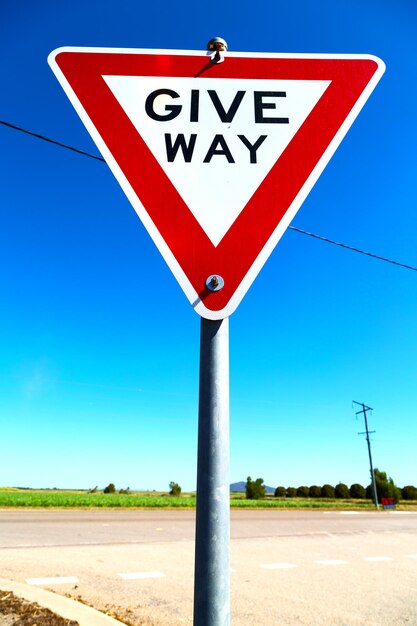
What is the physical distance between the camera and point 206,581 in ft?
2.98

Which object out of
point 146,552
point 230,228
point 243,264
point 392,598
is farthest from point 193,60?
point 146,552

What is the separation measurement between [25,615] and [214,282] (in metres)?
3.65

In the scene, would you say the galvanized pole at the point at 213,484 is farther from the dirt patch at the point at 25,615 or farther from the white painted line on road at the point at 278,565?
the white painted line on road at the point at 278,565

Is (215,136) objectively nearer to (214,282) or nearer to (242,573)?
(214,282)

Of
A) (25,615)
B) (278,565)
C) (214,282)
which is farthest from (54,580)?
(214,282)

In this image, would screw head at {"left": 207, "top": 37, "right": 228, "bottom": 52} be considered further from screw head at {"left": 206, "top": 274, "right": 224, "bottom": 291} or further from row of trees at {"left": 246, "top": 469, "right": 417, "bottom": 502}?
row of trees at {"left": 246, "top": 469, "right": 417, "bottom": 502}

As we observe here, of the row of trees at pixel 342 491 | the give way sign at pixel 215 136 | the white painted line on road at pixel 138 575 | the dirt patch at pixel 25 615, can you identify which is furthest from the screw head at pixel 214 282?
the row of trees at pixel 342 491

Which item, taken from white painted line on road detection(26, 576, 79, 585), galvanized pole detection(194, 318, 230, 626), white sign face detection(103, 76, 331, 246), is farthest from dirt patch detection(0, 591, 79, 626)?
white sign face detection(103, 76, 331, 246)

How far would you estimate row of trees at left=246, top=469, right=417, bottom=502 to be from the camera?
39469mm

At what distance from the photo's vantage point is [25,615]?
346 cm

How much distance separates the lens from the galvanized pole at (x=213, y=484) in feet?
2.98

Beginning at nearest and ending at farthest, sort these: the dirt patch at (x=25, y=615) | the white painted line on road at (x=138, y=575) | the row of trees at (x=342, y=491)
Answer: the dirt patch at (x=25, y=615) < the white painted line on road at (x=138, y=575) < the row of trees at (x=342, y=491)

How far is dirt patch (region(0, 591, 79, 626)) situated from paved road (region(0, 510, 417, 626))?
77 cm

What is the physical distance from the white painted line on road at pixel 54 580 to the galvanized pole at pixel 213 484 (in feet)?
16.7
